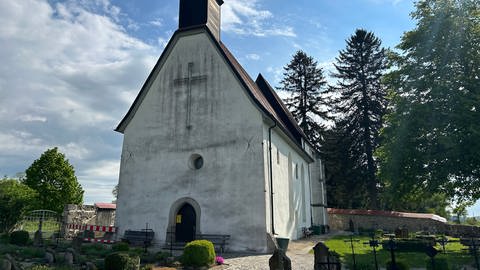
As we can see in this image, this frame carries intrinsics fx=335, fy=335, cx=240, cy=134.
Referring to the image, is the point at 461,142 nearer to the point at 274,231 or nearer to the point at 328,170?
the point at 274,231

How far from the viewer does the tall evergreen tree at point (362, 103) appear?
117 feet

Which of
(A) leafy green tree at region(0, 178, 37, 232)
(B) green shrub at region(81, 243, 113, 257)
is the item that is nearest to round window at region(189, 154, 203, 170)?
(B) green shrub at region(81, 243, 113, 257)

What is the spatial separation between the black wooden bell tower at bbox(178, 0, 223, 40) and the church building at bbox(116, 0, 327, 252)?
2.5 inches

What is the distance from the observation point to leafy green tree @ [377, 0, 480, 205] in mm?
15438

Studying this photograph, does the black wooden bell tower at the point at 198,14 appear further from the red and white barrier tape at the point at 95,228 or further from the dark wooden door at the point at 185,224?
the red and white barrier tape at the point at 95,228

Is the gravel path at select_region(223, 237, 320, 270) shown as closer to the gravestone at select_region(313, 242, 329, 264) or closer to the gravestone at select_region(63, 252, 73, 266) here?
the gravestone at select_region(313, 242, 329, 264)

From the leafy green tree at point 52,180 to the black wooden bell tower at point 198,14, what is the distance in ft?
97.2

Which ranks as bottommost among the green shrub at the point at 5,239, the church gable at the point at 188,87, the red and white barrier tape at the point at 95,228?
the green shrub at the point at 5,239

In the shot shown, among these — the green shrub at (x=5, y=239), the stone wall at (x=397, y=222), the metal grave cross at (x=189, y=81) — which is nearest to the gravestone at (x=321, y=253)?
the metal grave cross at (x=189, y=81)

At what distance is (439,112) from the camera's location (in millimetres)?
16297

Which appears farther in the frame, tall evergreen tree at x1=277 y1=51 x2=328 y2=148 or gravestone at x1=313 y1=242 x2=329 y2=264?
tall evergreen tree at x1=277 y1=51 x2=328 y2=148

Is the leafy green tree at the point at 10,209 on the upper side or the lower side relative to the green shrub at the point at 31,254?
upper

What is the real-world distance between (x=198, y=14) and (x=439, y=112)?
13937mm

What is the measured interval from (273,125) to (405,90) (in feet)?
24.6
